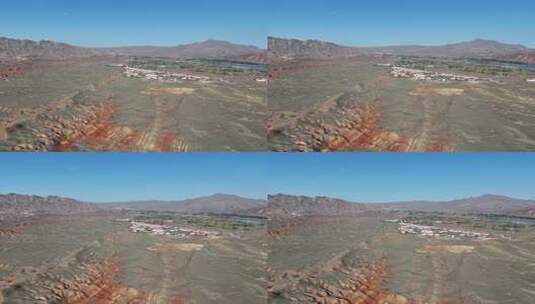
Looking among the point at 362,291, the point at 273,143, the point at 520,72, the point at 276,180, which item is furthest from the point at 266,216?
the point at 520,72

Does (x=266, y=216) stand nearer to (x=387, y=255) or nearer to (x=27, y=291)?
(x=387, y=255)

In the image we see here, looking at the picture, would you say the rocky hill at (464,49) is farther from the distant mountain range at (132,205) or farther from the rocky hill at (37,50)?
the rocky hill at (37,50)

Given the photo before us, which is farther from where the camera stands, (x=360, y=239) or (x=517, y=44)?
(x=360, y=239)

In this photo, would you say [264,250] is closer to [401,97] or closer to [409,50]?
[401,97]

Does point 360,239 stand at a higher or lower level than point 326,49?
lower

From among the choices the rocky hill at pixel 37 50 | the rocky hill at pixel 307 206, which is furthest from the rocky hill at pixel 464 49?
the rocky hill at pixel 37 50

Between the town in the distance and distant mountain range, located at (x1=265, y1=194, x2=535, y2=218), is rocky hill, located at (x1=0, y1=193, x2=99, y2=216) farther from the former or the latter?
distant mountain range, located at (x1=265, y1=194, x2=535, y2=218)

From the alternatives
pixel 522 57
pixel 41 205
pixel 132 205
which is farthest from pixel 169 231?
pixel 522 57
